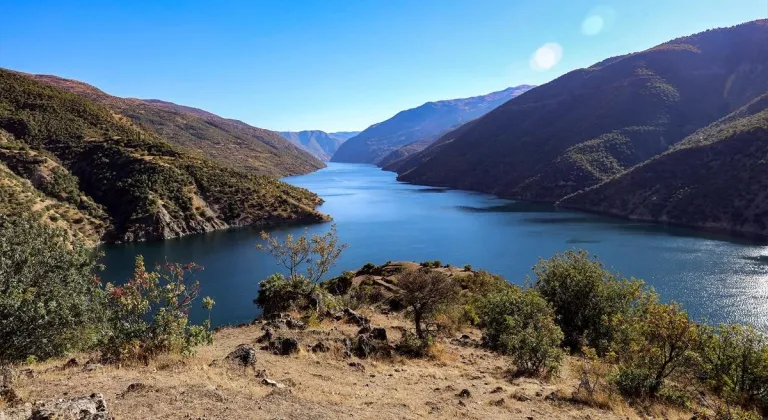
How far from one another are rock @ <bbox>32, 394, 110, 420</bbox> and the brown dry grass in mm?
568

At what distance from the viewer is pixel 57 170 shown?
8719 cm

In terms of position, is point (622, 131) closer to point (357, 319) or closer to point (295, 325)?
point (357, 319)

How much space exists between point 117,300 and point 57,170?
94.5 m

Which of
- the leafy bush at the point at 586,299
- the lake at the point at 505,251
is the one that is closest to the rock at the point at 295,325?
the leafy bush at the point at 586,299

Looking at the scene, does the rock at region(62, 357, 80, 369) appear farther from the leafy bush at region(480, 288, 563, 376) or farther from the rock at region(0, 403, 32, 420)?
the leafy bush at region(480, 288, 563, 376)

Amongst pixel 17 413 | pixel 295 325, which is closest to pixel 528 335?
pixel 295 325

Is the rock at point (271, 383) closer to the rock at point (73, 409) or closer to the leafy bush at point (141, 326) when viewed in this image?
the leafy bush at point (141, 326)

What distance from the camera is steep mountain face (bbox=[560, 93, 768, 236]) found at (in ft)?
311

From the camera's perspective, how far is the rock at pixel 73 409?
7.66m

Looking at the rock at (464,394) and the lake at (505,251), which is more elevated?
the rock at (464,394)

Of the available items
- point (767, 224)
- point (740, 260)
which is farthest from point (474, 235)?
point (767, 224)

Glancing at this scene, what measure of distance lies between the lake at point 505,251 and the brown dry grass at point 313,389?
30.4m

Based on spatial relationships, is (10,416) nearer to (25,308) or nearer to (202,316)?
(25,308)

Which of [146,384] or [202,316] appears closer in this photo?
[146,384]
